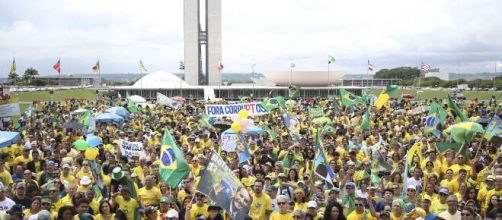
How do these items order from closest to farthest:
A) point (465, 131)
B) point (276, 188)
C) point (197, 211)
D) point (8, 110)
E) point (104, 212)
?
point (104, 212) → point (197, 211) → point (276, 188) → point (465, 131) → point (8, 110)

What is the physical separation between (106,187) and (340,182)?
13.4 ft

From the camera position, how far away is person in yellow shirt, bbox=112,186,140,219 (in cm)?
771

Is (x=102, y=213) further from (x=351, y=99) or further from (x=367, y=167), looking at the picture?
(x=351, y=99)

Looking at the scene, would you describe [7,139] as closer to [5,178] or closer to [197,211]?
[5,178]

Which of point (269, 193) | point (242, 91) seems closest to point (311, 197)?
point (269, 193)

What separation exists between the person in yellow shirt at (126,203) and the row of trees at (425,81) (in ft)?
201

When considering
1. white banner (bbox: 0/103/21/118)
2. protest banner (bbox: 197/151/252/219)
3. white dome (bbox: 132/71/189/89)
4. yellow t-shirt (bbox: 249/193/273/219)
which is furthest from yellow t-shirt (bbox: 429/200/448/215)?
white dome (bbox: 132/71/189/89)

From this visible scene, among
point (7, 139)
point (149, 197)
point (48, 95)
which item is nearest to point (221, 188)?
point (149, 197)

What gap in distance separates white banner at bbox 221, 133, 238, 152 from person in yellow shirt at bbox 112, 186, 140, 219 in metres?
6.02

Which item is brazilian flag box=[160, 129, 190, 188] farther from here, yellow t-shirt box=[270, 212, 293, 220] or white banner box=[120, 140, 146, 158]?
white banner box=[120, 140, 146, 158]

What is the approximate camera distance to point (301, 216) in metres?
6.75

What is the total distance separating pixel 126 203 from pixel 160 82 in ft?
238

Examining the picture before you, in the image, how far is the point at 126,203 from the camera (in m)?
7.75

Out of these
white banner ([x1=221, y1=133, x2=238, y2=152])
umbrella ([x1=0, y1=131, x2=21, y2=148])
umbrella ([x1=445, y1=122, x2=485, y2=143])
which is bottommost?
white banner ([x1=221, y1=133, x2=238, y2=152])
